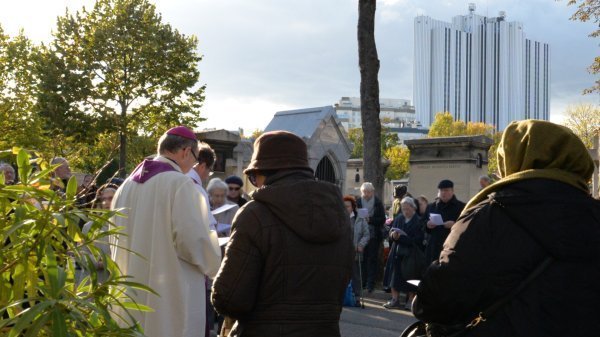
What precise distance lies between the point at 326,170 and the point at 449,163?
12.3 meters

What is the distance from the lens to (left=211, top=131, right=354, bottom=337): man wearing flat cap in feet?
12.2

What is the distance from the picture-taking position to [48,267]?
2768 mm

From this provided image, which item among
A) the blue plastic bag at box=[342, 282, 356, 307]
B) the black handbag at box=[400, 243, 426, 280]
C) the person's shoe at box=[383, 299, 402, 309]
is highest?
the black handbag at box=[400, 243, 426, 280]

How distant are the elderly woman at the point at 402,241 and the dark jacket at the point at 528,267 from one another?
9.37 metres

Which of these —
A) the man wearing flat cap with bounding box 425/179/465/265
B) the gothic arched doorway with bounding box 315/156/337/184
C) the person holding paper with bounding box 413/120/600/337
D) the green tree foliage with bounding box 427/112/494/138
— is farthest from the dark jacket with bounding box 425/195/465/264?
the green tree foliage with bounding box 427/112/494/138

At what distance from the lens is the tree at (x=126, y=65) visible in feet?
127

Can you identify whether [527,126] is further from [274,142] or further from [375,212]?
[375,212]

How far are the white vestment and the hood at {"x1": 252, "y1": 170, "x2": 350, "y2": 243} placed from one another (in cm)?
128

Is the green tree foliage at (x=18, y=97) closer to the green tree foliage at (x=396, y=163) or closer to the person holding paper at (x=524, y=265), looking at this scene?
the person holding paper at (x=524, y=265)

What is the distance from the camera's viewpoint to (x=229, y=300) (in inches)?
146

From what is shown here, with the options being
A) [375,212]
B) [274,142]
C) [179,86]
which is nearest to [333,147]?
[179,86]

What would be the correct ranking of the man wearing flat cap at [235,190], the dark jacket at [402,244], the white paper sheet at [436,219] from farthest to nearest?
the dark jacket at [402,244] < the white paper sheet at [436,219] < the man wearing flat cap at [235,190]

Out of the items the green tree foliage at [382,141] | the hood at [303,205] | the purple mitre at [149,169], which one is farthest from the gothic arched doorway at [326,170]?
the green tree foliage at [382,141]

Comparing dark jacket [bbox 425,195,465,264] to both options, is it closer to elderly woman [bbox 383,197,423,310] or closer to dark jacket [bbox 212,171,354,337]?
elderly woman [bbox 383,197,423,310]
